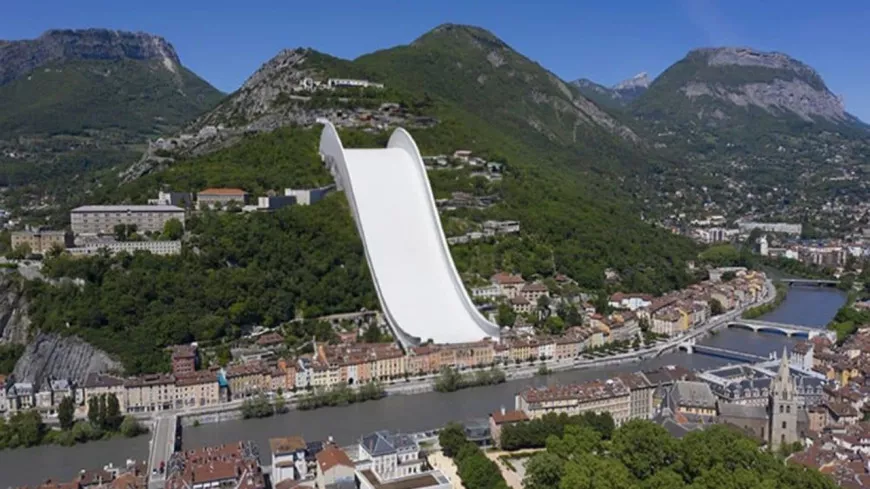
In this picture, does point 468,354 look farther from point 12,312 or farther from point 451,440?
point 12,312

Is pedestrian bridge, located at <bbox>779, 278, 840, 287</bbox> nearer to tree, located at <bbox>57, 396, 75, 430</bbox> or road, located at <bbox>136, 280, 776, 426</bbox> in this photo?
road, located at <bbox>136, 280, 776, 426</bbox>

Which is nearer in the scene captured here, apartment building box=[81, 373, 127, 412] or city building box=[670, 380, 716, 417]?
city building box=[670, 380, 716, 417]

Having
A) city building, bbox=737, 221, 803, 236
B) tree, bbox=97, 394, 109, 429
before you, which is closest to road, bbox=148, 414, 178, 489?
tree, bbox=97, 394, 109, 429

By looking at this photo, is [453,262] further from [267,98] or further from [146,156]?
[267,98]

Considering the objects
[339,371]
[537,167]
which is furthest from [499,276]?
[537,167]

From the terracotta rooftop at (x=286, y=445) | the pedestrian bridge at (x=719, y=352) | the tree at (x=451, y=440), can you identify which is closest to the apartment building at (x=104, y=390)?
the terracotta rooftop at (x=286, y=445)

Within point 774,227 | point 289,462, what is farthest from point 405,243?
point 774,227

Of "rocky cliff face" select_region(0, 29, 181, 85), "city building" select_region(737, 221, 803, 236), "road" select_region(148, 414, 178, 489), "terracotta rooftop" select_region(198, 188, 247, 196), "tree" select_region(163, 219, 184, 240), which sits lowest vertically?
"road" select_region(148, 414, 178, 489)

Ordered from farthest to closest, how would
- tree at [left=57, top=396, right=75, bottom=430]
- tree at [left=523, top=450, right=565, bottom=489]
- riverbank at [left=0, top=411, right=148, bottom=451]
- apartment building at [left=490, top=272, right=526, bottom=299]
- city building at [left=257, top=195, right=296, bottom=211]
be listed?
city building at [left=257, top=195, right=296, bottom=211], apartment building at [left=490, top=272, right=526, bottom=299], tree at [left=57, top=396, right=75, bottom=430], riverbank at [left=0, top=411, right=148, bottom=451], tree at [left=523, top=450, right=565, bottom=489]
